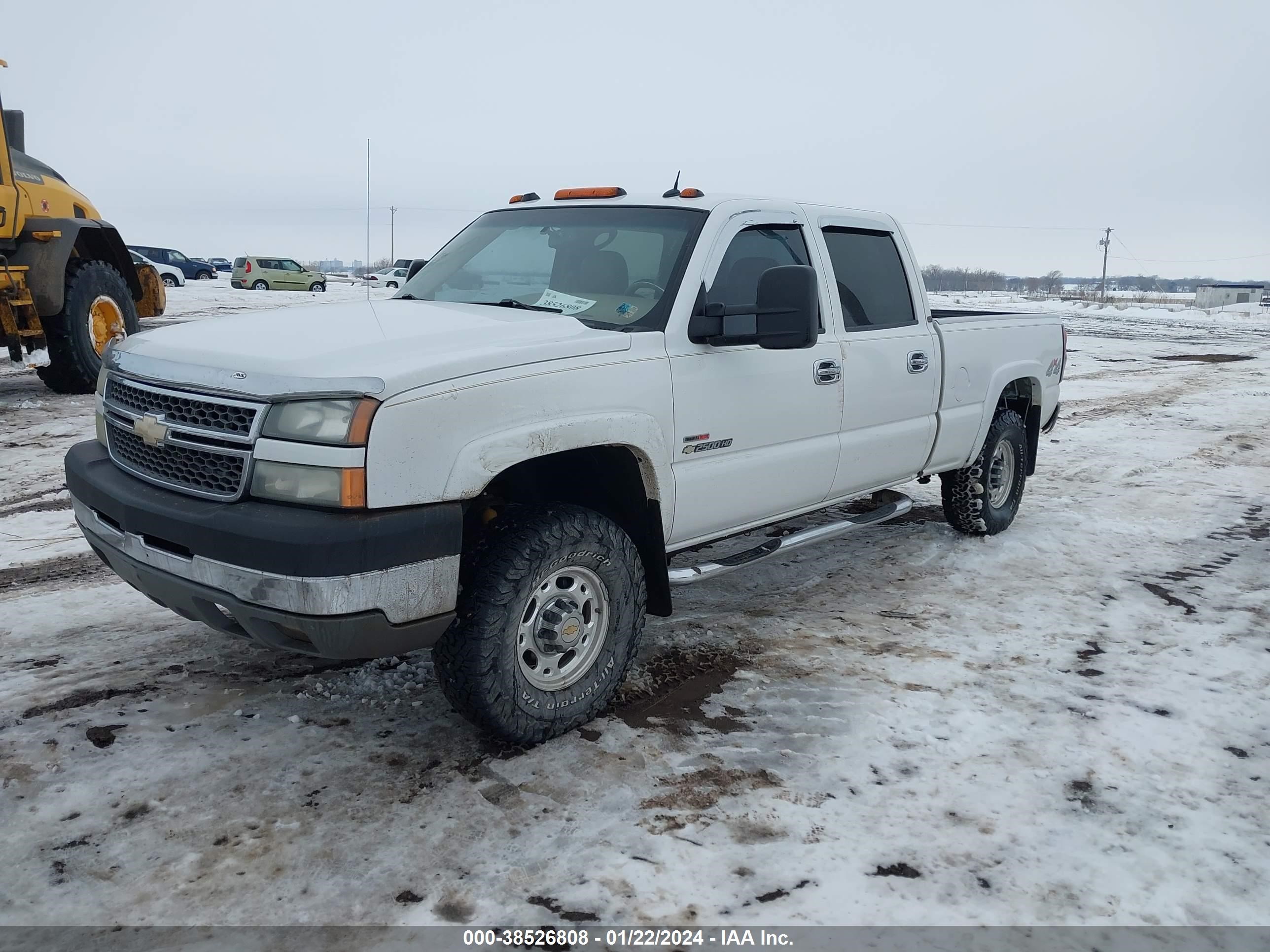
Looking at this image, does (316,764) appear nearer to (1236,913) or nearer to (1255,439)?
(1236,913)

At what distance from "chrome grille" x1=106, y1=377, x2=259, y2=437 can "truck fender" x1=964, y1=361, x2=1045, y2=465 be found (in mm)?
4314

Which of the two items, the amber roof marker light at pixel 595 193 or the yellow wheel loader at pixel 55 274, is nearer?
the amber roof marker light at pixel 595 193

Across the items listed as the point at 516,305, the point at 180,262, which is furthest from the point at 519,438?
the point at 180,262

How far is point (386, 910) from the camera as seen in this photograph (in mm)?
2551

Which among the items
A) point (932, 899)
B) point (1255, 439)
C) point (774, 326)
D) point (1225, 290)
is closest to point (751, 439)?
point (774, 326)

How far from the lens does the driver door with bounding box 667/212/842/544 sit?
379 centimetres

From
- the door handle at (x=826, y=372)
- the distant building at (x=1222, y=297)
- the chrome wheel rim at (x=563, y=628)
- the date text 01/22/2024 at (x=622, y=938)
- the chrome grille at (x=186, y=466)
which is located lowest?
the date text 01/22/2024 at (x=622, y=938)

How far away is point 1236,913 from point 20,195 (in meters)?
11.1

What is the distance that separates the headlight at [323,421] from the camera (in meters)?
2.79

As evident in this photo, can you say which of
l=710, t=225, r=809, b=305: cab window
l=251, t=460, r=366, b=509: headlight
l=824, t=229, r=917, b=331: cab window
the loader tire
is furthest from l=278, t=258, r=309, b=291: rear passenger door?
l=251, t=460, r=366, b=509: headlight

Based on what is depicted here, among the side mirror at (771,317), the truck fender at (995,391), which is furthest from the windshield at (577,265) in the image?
the truck fender at (995,391)

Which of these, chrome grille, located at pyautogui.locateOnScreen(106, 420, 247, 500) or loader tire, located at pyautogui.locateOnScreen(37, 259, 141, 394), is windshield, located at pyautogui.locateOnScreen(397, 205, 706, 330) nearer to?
chrome grille, located at pyautogui.locateOnScreen(106, 420, 247, 500)

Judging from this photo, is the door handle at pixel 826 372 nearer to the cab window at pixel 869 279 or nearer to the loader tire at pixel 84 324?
the cab window at pixel 869 279

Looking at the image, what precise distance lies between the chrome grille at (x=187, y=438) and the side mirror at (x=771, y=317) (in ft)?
5.50
